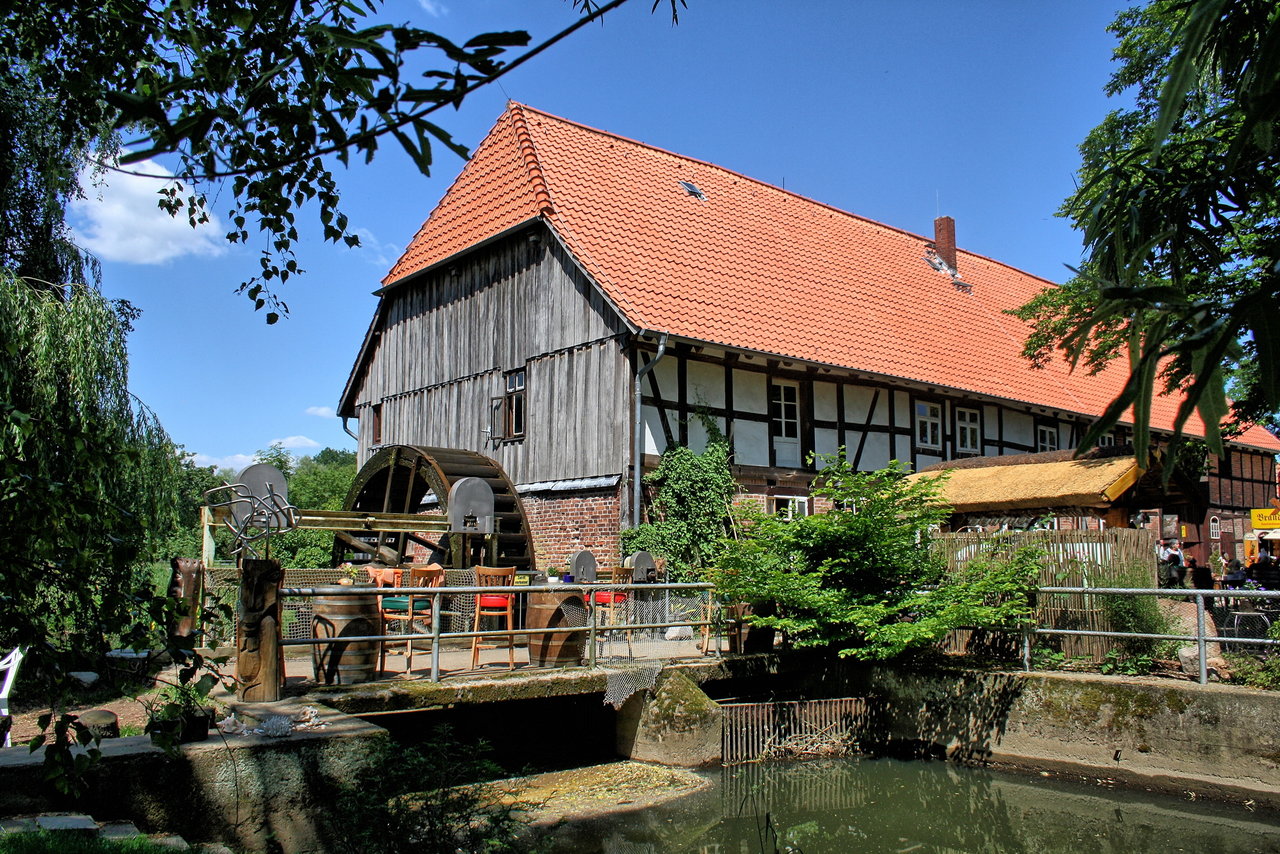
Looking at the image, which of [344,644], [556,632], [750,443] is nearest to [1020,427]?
[750,443]

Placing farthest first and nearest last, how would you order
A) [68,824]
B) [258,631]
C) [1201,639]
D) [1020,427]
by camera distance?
1. [1020,427]
2. [1201,639]
3. [258,631]
4. [68,824]

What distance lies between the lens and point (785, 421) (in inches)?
679

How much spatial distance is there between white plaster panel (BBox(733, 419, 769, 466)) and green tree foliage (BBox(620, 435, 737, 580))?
2.37 feet

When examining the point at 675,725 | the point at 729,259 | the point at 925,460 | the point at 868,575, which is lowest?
the point at 675,725

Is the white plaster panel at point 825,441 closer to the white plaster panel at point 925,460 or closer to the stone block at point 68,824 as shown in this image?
the white plaster panel at point 925,460

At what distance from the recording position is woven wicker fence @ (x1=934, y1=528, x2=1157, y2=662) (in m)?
10.5

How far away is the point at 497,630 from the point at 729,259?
34.2 ft

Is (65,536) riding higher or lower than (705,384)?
lower

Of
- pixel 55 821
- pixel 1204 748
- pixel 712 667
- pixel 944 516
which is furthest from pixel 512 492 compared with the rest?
pixel 55 821

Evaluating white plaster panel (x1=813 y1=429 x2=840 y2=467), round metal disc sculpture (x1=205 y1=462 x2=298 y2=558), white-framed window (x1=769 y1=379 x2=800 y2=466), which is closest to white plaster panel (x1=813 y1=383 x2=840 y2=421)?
white plaster panel (x1=813 y1=429 x2=840 y2=467)

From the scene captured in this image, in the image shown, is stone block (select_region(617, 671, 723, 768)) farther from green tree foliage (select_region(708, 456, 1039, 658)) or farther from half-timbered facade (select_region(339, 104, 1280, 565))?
half-timbered facade (select_region(339, 104, 1280, 565))

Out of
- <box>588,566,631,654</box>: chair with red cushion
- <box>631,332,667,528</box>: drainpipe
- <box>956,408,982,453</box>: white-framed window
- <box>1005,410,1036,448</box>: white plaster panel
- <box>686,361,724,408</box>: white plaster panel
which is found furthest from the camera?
<box>1005,410,1036,448</box>: white plaster panel

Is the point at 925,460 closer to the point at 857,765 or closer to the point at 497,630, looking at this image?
the point at 857,765

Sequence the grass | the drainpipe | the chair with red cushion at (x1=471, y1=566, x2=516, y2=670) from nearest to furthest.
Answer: the grass → the chair with red cushion at (x1=471, y1=566, x2=516, y2=670) → the drainpipe
